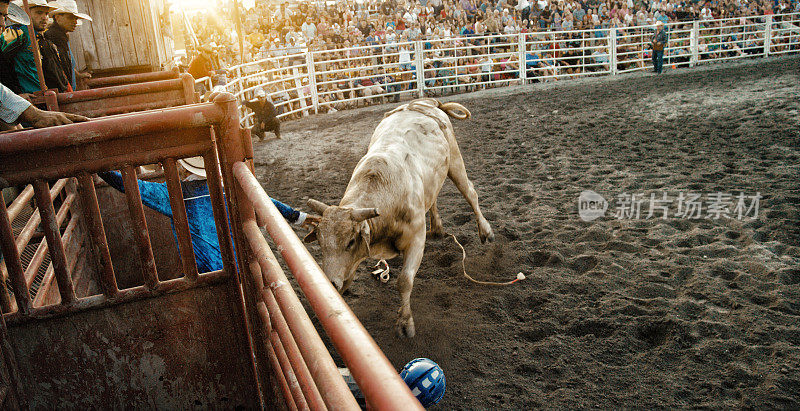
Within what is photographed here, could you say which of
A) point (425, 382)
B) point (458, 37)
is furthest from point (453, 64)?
point (425, 382)

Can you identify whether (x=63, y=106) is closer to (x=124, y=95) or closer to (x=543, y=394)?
(x=124, y=95)

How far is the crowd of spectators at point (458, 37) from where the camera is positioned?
1562cm

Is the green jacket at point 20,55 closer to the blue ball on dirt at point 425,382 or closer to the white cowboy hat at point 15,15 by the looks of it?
the white cowboy hat at point 15,15

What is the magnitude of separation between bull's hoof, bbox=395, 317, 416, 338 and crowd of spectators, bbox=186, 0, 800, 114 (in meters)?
10.2

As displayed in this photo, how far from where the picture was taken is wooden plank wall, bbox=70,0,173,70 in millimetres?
5977

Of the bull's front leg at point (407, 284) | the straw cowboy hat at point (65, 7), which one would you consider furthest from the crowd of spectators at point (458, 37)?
the bull's front leg at point (407, 284)

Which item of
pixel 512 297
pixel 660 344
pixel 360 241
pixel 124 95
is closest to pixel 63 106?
pixel 124 95

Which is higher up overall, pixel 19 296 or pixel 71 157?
pixel 71 157

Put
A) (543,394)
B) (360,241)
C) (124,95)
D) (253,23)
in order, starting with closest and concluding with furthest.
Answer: (543,394), (360,241), (124,95), (253,23)

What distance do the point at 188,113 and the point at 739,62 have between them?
65.4ft

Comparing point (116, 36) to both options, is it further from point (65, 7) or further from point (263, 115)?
point (263, 115)

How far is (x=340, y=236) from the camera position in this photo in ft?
10.6

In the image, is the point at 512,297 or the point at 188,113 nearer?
the point at 188,113

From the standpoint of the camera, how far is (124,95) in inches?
165
